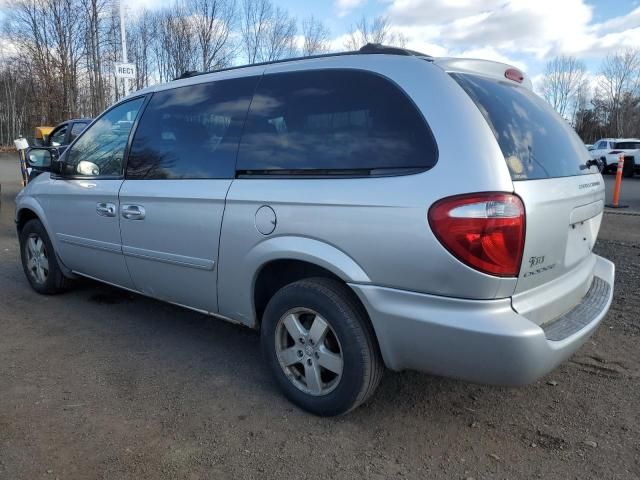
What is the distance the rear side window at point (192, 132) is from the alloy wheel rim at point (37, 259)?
68.1 inches

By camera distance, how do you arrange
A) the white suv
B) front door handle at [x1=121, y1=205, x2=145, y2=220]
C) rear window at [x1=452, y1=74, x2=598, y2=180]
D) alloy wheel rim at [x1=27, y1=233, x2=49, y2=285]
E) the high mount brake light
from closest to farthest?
rear window at [x1=452, y1=74, x2=598, y2=180], the high mount brake light, front door handle at [x1=121, y1=205, x2=145, y2=220], alloy wheel rim at [x1=27, y1=233, x2=49, y2=285], the white suv

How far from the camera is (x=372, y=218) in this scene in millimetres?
2355

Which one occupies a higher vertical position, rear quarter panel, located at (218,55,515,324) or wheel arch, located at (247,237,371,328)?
rear quarter panel, located at (218,55,515,324)

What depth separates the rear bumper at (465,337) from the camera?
2.16m

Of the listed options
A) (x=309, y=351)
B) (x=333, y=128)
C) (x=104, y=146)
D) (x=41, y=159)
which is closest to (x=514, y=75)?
(x=333, y=128)

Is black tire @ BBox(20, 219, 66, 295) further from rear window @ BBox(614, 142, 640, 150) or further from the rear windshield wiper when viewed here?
rear window @ BBox(614, 142, 640, 150)

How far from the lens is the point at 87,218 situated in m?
4.11

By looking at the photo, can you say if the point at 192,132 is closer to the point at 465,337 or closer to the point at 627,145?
the point at 465,337

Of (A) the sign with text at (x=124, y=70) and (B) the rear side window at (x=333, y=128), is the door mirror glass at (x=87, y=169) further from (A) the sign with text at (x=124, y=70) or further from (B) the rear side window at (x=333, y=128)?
(A) the sign with text at (x=124, y=70)

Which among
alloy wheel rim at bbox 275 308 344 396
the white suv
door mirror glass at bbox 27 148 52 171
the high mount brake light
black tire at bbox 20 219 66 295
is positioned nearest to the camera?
alloy wheel rim at bbox 275 308 344 396

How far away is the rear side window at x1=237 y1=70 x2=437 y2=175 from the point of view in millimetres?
2379

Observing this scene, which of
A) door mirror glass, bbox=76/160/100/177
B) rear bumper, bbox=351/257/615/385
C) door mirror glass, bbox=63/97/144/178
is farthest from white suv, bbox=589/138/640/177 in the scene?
rear bumper, bbox=351/257/615/385

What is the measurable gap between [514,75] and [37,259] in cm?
445

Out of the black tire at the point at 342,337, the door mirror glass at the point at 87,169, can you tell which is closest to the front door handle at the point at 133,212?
the door mirror glass at the point at 87,169
